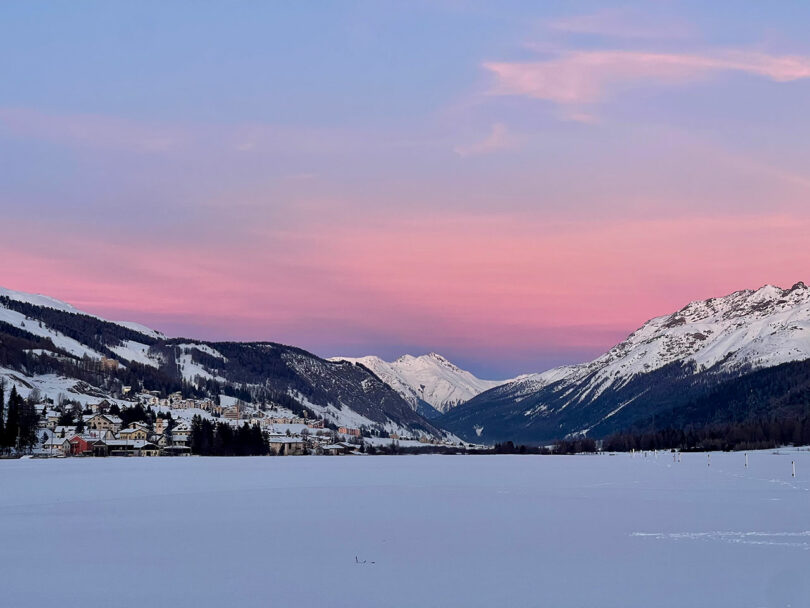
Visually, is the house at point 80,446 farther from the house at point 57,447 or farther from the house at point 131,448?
the house at point 131,448

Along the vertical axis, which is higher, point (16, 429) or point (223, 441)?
point (16, 429)

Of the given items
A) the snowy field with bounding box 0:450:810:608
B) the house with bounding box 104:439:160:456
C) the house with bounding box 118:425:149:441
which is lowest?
the snowy field with bounding box 0:450:810:608

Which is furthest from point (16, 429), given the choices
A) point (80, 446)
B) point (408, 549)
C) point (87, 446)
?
point (408, 549)

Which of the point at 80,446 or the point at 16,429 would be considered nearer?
the point at 16,429

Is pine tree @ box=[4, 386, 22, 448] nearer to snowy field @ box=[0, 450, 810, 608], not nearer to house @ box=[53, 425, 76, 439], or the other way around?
house @ box=[53, 425, 76, 439]

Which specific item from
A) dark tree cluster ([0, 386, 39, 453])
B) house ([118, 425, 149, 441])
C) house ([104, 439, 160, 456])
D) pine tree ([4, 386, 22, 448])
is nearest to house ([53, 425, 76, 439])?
house ([104, 439, 160, 456])

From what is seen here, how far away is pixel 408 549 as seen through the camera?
33.7 m

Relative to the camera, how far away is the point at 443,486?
2803 inches

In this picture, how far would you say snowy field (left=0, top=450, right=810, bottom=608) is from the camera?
25.3m

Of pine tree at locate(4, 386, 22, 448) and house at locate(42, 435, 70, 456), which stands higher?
pine tree at locate(4, 386, 22, 448)

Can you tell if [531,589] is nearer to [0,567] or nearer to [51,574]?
[51,574]

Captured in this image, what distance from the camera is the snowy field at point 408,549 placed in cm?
2531

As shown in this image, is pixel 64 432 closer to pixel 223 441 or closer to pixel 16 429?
pixel 223 441

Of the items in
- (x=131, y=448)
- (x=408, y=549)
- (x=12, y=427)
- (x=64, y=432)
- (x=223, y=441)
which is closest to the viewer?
(x=408, y=549)
